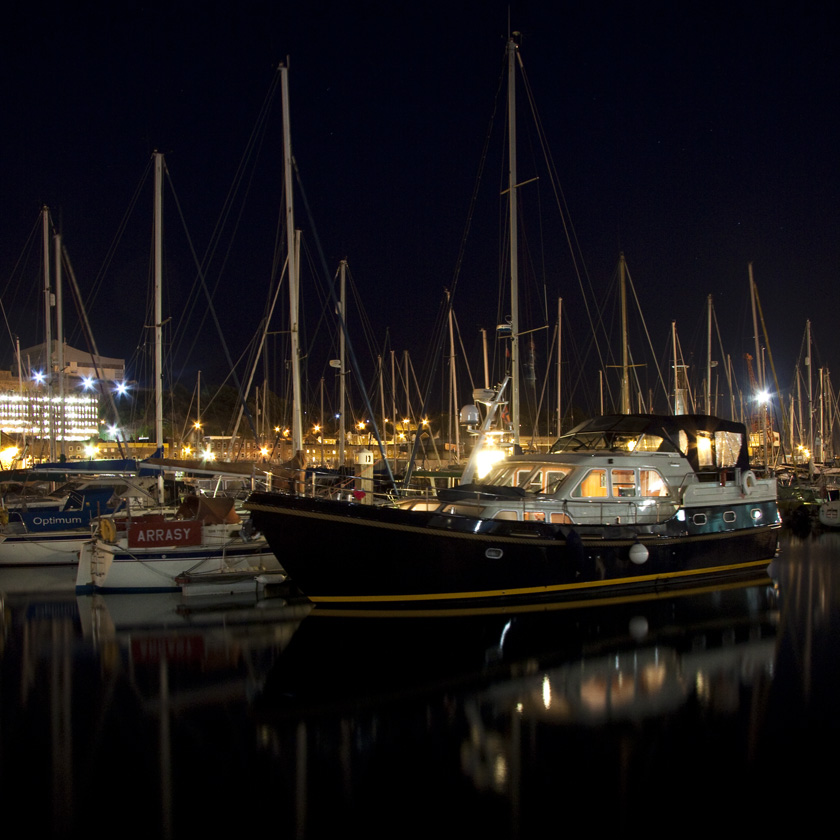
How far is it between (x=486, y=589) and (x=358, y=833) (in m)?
7.70

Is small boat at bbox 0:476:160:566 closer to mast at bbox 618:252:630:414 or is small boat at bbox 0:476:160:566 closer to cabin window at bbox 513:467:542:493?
cabin window at bbox 513:467:542:493

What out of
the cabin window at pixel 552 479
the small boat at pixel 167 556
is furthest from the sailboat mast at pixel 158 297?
the cabin window at pixel 552 479

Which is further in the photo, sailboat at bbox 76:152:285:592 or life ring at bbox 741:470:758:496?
A: life ring at bbox 741:470:758:496

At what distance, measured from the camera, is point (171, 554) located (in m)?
16.5

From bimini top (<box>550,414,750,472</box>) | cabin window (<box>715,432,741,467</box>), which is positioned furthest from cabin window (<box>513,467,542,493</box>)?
cabin window (<box>715,432,741,467</box>)

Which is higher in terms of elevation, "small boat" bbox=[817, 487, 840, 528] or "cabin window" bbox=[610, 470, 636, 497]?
"cabin window" bbox=[610, 470, 636, 497]

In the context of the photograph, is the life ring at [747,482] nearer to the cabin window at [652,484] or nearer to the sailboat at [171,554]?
the cabin window at [652,484]

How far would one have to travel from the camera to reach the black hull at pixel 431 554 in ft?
41.8

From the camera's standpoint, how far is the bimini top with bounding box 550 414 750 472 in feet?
53.1

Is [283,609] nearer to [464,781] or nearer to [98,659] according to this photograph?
[98,659]

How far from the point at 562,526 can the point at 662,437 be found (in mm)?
4175

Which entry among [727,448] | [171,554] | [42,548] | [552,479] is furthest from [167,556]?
[727,448]

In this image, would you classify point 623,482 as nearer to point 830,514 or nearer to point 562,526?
point 562,526

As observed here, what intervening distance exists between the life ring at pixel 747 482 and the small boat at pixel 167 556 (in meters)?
11.7
